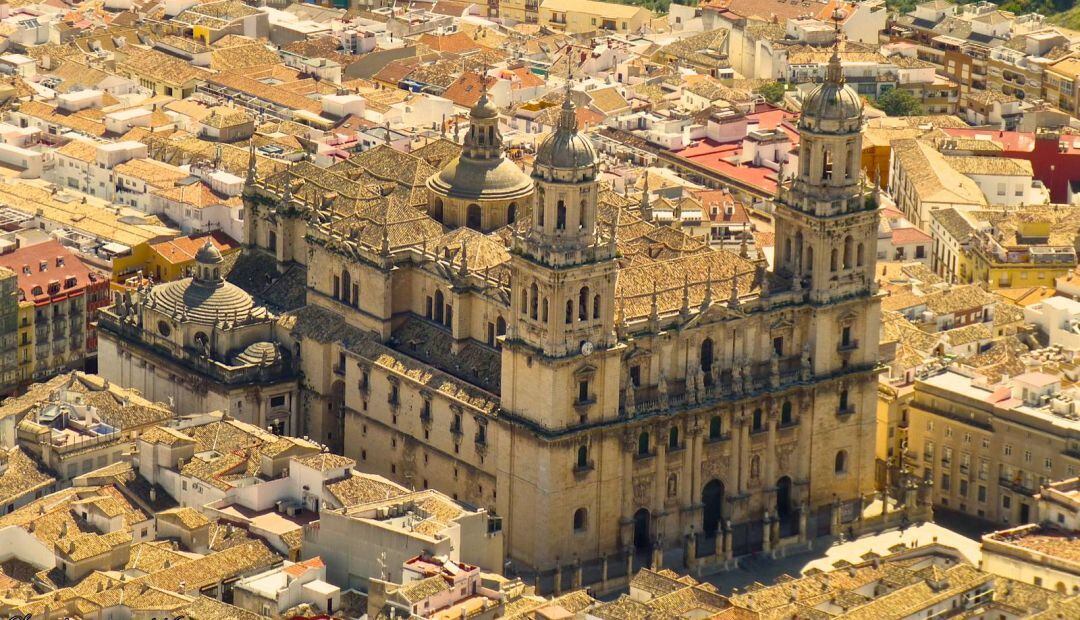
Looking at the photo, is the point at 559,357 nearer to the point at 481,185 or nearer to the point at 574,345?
the point at 574,345

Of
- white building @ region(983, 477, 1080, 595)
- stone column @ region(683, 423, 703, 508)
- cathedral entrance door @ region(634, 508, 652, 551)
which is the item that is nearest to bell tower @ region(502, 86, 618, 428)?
stone column @ region(683, 423, 703, 508)

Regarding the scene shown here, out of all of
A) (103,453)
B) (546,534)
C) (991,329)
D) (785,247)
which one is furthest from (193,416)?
(991,329)

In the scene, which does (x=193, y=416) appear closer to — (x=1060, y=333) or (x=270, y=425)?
(x=270, y=425)

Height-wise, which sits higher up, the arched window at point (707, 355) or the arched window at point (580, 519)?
the arched window at point (707, 355)

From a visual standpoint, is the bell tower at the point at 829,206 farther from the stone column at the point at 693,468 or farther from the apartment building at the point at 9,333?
the apartment building at the point at 9,333

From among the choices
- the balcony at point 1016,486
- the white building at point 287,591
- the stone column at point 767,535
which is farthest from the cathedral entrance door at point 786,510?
the white building at point 287,591
